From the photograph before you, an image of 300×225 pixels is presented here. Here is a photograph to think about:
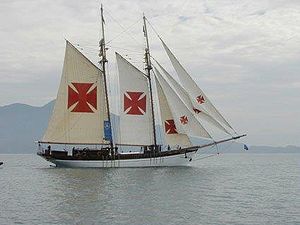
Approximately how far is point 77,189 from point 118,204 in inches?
407

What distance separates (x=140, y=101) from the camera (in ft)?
240

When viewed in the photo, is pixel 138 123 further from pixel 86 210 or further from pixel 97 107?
pixel 86 210

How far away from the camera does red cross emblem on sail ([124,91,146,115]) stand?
72.6 metres

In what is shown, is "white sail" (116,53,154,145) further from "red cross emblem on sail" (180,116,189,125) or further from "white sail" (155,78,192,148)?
"red cross emblem on sail" (180,116,189,125)

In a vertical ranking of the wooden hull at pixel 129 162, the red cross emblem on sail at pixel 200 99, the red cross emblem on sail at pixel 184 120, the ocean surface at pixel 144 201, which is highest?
the red cross emblem on sail at pixel 200 99

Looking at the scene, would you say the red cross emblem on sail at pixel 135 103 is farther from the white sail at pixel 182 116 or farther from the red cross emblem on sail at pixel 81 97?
the red cross emblem on sail at pixel 81 97

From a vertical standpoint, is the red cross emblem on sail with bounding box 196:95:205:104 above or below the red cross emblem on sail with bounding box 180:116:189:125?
above

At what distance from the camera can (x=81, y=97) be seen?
238 ft

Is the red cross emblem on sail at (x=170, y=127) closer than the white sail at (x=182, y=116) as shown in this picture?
No

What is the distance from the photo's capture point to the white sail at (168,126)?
71312mm

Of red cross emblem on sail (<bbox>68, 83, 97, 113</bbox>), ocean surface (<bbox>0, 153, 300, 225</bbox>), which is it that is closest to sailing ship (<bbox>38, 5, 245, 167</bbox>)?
red cross emblem on sail (<bbox>68, 83, 97, 113</bbox>)

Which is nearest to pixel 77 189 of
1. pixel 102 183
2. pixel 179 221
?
pixel 102 183

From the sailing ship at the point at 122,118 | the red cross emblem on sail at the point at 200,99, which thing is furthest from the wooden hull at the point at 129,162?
the red cross emblem on sail at the point at 200,99

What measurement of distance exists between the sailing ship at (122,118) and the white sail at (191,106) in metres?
0.14
